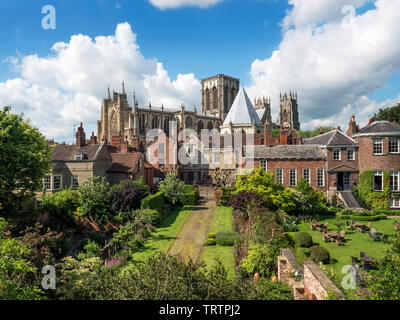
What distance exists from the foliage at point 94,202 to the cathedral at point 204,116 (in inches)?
693

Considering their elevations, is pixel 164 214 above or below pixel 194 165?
below

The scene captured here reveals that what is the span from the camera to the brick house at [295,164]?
31.8 meters

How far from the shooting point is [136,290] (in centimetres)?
798

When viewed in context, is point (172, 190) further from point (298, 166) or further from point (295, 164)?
point (298, 166)

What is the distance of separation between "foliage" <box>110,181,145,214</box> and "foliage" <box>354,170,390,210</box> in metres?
24.0

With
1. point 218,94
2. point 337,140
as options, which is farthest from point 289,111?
point 337,140

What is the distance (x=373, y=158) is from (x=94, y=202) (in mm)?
29038

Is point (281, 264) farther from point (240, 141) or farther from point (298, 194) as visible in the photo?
→ point (240, 141)

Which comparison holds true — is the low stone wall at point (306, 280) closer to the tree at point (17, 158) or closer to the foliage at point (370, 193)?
the tree at point (17, 158)

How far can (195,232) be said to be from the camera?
22297 mm

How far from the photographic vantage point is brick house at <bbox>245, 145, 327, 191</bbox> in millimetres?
31766
